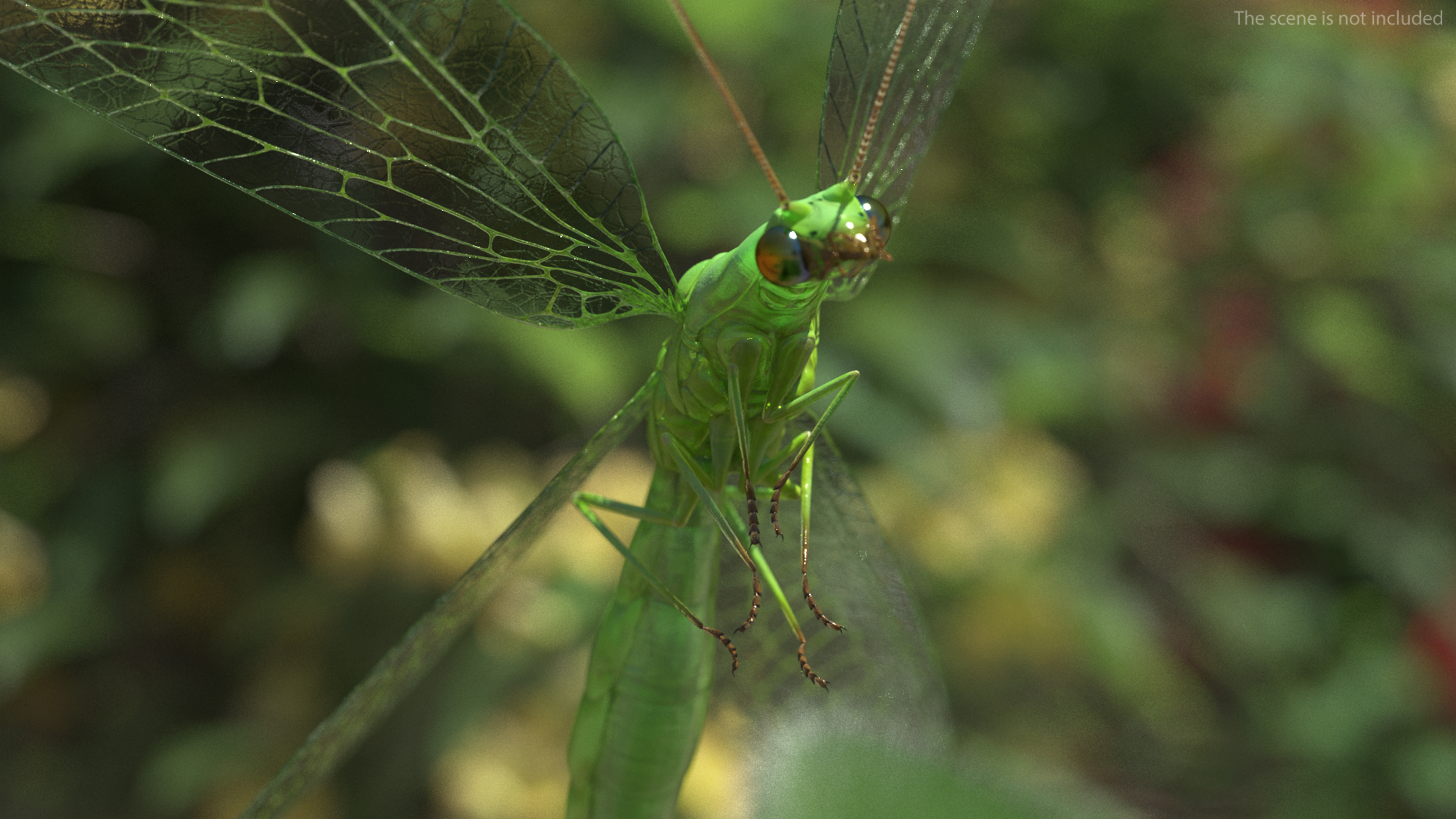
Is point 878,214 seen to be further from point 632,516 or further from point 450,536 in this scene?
point 450,536

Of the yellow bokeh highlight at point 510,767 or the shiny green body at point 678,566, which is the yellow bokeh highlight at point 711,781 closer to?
the yellow bokeh highlight at point 510,767

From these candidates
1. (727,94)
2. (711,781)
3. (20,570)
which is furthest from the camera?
(20,570)

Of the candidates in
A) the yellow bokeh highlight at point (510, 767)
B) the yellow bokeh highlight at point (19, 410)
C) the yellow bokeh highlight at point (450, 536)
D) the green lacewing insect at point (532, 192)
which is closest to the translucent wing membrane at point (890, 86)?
the green lacewing insect at point (532, 192)

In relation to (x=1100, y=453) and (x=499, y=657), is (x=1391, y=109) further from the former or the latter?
(x=499, y=657)

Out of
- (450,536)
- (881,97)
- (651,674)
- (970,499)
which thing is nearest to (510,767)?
(450,536)

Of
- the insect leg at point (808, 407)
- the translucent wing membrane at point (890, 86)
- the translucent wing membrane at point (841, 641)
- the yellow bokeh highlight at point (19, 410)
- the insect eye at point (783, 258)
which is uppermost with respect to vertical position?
the translucent wing membrane at point (890, 86)

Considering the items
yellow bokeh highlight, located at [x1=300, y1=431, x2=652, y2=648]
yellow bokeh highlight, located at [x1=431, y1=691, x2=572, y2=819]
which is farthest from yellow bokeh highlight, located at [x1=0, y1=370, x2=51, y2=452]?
yellow bokeh highlight, located at [x1=431, y1=691, x2=572, y2=819]
